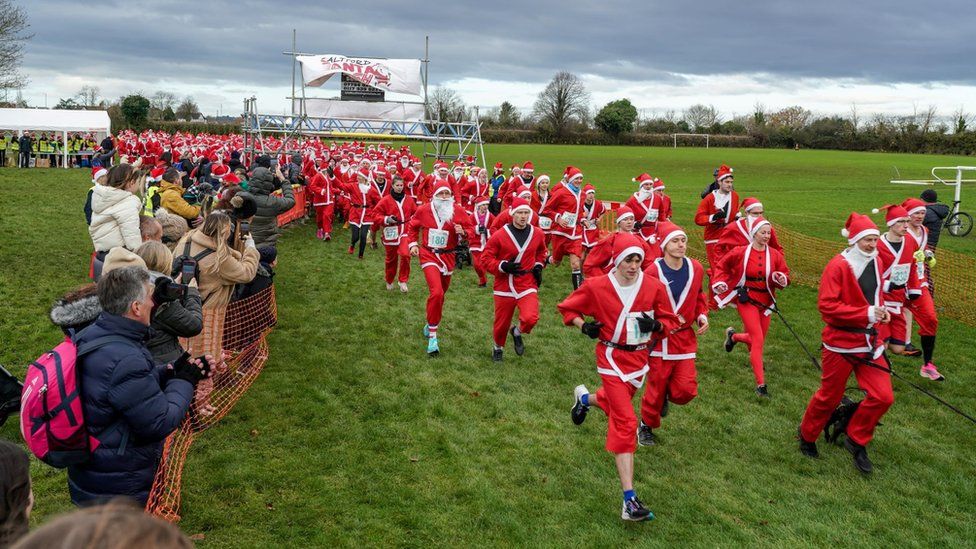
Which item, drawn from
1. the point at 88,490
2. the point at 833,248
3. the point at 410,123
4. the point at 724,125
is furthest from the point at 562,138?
the point at 88,490

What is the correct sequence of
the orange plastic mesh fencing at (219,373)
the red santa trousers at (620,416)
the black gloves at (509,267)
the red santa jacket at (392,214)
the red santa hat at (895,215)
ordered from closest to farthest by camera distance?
the orange plastic mesh fencing at (219,373), the red santa trousers at (620,416), the red santa hat at (895,215), the black gloves at (509,267), the red santa jacket at (392,214)

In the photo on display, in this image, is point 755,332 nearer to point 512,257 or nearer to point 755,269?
point 755,269

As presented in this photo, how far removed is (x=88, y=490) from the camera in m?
3.94

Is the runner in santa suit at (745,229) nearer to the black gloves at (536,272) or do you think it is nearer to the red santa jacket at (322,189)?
the black gloves at (536,272)

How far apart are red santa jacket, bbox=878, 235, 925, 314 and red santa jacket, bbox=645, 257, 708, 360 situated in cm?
241

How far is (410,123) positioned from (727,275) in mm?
18228

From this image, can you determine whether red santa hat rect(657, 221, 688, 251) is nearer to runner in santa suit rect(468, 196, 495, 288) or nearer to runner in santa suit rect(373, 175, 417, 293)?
runner in santa suit rect(468, 196, 495, 288)

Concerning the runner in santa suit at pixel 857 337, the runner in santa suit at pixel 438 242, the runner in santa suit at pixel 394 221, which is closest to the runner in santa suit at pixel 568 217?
the runner in santa suit at pixel 394 221

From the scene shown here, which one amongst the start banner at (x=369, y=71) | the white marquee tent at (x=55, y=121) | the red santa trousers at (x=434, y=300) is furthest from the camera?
the white marquee tent at (x=55, y=121)

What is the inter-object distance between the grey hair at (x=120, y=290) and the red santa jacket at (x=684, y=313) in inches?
172

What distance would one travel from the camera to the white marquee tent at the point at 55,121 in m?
34.9

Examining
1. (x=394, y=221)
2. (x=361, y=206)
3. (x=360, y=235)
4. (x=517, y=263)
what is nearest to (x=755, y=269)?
(x=517, y=263)

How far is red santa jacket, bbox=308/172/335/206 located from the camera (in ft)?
63.1

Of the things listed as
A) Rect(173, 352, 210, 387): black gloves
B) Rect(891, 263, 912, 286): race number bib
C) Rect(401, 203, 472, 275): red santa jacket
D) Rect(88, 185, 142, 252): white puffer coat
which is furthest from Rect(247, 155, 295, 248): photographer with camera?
Rect(891, 263, 912, 286): race number bib
